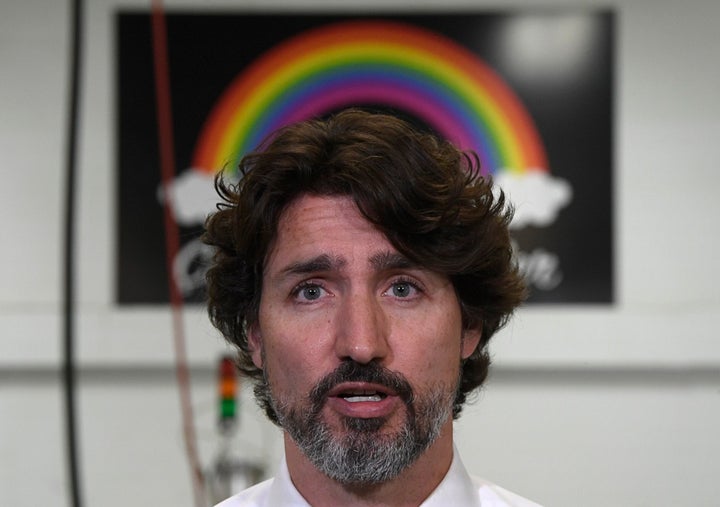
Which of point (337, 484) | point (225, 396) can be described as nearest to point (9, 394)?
point (225, 396)

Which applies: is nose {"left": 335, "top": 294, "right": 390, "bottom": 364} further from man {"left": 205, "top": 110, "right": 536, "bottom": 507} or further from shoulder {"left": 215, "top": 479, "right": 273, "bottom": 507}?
A: shoulder {"left": 215, "top": 479, "right": 273, "bottom": 507}

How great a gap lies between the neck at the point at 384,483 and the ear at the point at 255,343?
107 mm

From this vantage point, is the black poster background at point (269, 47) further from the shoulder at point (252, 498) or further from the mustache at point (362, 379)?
the mustache at point (362, 379)

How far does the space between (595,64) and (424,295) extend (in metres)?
1.74

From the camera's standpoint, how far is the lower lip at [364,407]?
1.02m

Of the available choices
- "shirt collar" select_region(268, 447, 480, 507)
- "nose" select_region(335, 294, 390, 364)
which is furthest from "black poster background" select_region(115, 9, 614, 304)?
"nose" select_region(335, 294, 390, 364)

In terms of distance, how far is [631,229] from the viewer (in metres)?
2.62

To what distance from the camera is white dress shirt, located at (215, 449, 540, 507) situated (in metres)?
1.12

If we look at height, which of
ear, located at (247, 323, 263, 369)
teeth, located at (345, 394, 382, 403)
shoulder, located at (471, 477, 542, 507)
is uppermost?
ear, located at (247, 323, 263, 369)

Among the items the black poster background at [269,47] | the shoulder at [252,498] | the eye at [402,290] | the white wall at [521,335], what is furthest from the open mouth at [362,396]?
the black poster background at [269,47]

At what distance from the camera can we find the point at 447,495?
1.12 meters

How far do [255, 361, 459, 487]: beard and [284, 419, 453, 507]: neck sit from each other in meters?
0.02

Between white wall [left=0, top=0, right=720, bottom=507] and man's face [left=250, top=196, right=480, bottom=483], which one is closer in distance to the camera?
man's face [left=250, top=196, right=480, bottom=483]

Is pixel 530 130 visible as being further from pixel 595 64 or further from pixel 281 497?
pixel 281 497
